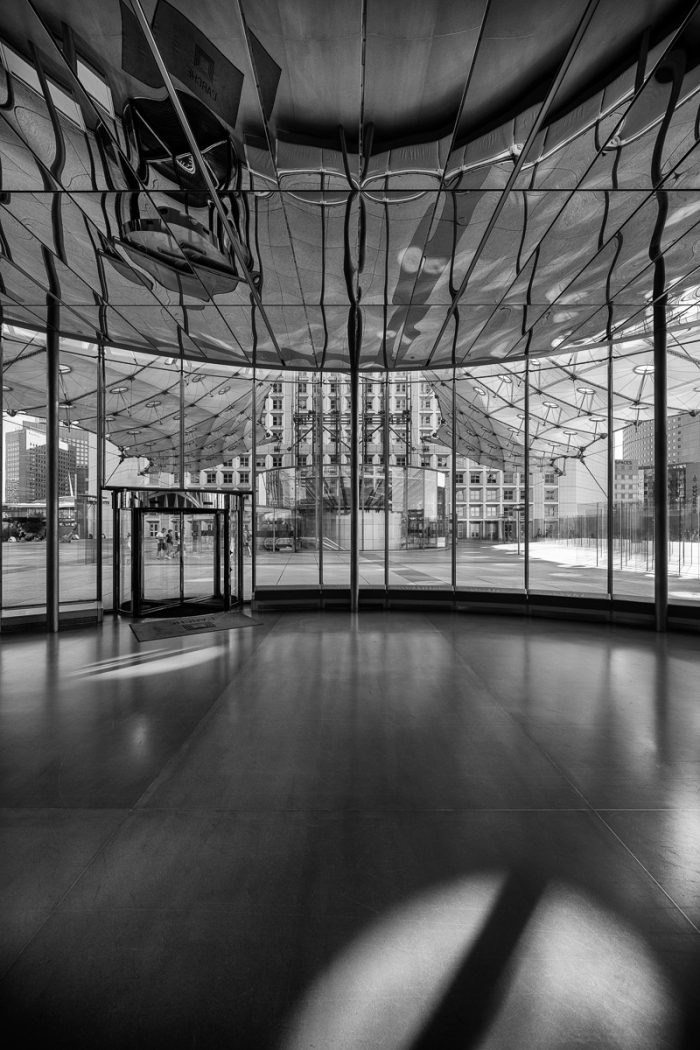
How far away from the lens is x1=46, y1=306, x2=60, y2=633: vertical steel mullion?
10.3 m

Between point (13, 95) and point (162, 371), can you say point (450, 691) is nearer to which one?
point (13, 95)

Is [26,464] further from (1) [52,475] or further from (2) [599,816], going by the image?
(2) [599,816]

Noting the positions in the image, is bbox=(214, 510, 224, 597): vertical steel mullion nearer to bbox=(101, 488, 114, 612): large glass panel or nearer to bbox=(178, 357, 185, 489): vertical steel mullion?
bbox=(178, 357, 185, 489): vertical steel mullion

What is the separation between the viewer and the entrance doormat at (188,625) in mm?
9734

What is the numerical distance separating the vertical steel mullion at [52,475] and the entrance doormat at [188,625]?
1.57m

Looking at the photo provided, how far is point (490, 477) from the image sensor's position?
43.5 feet

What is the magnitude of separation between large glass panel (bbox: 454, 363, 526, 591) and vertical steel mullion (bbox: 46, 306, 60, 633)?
9040 millimetres

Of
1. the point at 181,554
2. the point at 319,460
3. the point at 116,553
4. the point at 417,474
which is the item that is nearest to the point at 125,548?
the point at 116,553

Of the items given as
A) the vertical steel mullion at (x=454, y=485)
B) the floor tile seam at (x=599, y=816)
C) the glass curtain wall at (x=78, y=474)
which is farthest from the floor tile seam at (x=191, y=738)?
the vertical steel mullion at (x=454, y=485)

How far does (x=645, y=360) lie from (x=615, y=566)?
4493 mm

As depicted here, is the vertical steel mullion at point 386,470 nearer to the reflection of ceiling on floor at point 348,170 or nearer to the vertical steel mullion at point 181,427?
the reflection of ceiling on floor at point 348,170

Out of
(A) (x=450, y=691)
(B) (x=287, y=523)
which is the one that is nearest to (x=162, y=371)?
(B) (x=287, y=523)

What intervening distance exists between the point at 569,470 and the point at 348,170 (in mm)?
9542

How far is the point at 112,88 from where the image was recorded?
4.47m
